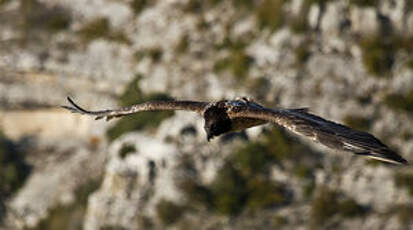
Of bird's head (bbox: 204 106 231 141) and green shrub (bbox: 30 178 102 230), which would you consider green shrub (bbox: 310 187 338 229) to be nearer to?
green shrub (bbox: 30 178 102 230)

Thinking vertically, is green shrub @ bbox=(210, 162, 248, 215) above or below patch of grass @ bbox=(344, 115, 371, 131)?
below

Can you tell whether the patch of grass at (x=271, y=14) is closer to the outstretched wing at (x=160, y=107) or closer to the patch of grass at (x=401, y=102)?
the patch of grass at (x=401, y=102)

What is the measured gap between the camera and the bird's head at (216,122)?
1647 centimetres

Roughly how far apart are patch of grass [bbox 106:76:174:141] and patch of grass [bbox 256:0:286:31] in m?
5.76

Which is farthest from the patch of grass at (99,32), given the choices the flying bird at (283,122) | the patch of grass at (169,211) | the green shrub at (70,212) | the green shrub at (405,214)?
the flying bird at (283,122)

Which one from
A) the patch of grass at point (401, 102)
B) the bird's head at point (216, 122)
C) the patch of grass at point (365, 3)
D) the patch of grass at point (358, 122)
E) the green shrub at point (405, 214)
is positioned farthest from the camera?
the patch of grass at point (365, 3)

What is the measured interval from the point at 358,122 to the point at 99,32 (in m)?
15.0

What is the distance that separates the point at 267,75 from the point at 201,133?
4.03 metres

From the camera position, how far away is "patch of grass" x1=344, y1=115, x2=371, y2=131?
3594cm

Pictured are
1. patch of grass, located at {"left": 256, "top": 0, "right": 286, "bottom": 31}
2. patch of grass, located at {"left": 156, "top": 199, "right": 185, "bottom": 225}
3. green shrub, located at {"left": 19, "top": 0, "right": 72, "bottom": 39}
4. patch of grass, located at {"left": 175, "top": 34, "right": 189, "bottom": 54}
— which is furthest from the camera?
green shrub, located at {"left": 19, "top": 0, "right": 72, "bottom": 39}

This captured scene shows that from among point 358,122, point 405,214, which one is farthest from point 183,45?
point 405,214

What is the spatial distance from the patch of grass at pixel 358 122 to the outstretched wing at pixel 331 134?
20.4 metres

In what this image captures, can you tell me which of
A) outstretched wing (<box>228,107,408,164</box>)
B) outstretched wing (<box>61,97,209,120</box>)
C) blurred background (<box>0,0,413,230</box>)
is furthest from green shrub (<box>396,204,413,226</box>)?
outstretched wing (<box>228,107,408,164</box>)

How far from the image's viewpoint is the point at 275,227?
113ft
